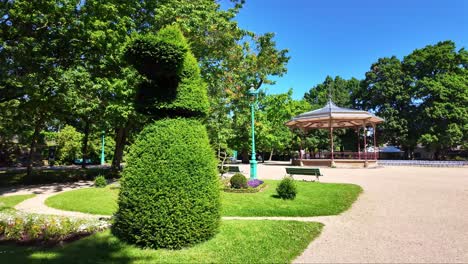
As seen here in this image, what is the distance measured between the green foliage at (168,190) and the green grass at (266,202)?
365 cm

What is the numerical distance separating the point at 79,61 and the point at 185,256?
46.8ft

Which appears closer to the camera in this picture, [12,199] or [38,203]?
[38,203]

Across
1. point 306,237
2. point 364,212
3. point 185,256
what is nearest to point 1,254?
Answer: point 185,256

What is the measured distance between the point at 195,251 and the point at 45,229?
12.2 ft

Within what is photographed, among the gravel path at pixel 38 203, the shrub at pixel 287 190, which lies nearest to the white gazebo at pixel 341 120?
the shrub at pixel 287 190

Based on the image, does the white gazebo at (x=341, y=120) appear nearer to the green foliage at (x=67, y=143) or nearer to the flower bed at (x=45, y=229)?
the flower bed at (x=45, y=229)

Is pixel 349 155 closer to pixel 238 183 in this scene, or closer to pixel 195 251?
pixel 238 183

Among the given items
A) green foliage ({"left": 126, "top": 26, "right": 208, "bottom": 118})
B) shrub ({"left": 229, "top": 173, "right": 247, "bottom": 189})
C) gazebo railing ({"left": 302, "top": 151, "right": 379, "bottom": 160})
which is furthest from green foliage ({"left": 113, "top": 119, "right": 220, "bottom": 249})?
gazebo railing ({"left": 302, "top": 151, "right": 379, "bottom": 160})

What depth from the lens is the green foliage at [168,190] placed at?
5574 mm

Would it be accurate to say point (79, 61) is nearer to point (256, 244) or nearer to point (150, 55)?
point (150, 55)

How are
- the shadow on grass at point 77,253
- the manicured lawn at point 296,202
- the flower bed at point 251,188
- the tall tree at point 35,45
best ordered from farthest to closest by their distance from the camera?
the tall tree at point 35,45 → the flower bed at point 251,188 → the manicured lawn at point 296,202 → the shadow on grass at point 77,253

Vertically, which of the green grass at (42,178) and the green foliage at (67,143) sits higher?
the green foliage at (67,143)

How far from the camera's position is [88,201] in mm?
12016

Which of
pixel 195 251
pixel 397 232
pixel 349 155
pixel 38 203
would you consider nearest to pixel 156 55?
pixel 195 251
